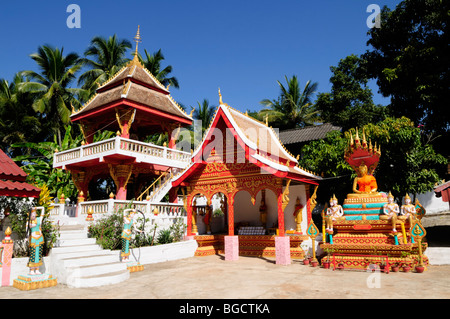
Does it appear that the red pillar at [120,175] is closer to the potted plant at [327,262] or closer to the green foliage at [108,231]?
the green foliage at [108,231]

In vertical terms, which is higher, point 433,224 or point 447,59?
point 447,59

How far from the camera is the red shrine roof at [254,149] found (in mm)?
11266

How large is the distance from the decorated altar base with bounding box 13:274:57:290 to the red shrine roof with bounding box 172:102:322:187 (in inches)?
238

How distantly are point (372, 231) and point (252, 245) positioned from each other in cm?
473

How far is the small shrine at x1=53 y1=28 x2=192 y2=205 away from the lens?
51.6 ft

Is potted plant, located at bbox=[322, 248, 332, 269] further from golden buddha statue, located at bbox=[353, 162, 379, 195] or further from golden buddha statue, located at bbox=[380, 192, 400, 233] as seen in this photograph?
golden buddha statue, located at bbox=[353, 162, 379, 195]

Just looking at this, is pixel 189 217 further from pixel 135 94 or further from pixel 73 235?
pixel 135 94

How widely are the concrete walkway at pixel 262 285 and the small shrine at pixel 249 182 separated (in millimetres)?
2191

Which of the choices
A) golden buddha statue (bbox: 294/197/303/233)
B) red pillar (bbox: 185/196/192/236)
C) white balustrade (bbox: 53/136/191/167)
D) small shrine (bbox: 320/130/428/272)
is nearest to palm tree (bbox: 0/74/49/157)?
white balustrade (bbox: 53/136/191/167)

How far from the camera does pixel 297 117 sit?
31109 mm

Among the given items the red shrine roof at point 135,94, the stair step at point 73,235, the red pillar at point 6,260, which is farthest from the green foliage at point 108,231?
the red shrine roof at point 135,94
